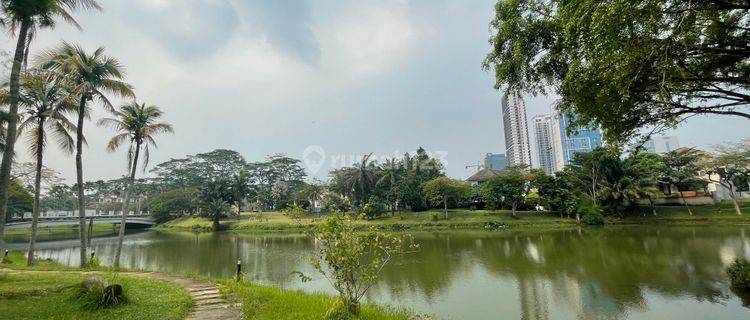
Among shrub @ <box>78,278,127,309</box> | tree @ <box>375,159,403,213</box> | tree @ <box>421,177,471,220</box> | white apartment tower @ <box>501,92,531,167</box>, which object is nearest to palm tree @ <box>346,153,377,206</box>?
tree @ <box>375,159,403,213</box>

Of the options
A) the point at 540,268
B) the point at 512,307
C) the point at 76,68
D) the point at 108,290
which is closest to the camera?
the point at 108,290

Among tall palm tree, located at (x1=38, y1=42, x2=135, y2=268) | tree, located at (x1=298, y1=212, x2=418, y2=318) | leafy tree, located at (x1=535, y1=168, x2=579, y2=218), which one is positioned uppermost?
tall palm tree, located at (x1=38, y1=42, x2=135, y2=268)

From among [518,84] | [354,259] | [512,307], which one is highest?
[518,84]

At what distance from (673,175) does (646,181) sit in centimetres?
383

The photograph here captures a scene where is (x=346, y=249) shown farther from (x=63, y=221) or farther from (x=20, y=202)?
(x=63, y=221)

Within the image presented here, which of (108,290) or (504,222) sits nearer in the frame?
(108,290)

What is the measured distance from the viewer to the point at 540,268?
13.7 m

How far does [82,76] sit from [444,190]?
2994 cm

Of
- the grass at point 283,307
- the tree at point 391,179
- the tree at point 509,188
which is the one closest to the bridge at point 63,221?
the tree at point 391,179

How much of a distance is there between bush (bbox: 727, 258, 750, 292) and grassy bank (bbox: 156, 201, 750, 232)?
20982 millimetres

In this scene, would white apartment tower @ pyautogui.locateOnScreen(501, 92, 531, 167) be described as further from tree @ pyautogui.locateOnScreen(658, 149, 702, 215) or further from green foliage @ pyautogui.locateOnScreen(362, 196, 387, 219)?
green foliage @ pyautogui.locateOnScreen(362, 196, 387, 219)

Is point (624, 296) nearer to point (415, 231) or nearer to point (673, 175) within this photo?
point (415, 231)

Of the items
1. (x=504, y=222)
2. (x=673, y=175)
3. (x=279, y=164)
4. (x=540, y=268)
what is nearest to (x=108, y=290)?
(x=540, y=268)

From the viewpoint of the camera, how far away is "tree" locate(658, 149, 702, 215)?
3198cm
